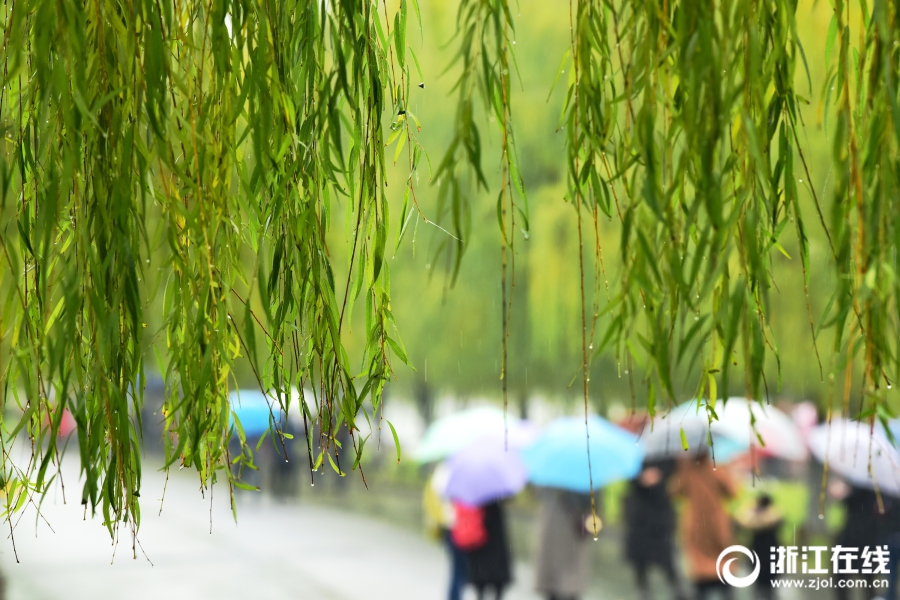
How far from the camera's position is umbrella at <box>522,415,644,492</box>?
2.32 meters

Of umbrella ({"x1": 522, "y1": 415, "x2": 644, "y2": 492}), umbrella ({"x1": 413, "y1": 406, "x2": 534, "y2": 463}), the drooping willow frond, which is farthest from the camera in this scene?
umbrella ({"x1": 413, "y1": 406, "x2": 534, "y2": 463})

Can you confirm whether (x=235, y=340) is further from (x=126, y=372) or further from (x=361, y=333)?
(x=361, y=333)

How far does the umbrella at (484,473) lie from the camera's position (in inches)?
93.9

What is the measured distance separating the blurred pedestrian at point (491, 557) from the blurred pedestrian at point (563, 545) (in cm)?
11

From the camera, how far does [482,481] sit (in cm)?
238

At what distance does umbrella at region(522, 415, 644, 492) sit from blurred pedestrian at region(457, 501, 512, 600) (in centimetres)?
17

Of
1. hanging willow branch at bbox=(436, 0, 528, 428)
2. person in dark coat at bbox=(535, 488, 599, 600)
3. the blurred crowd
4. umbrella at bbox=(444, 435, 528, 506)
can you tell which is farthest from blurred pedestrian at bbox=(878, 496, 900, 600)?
hanging willow branch at bbox=(436, 0, 528, 428)

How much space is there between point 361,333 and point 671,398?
190cm

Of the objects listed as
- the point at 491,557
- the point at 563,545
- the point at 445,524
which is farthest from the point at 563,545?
the point at 445,524

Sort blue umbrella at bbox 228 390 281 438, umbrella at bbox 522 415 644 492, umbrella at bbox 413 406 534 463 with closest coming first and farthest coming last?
umbrella at bbox 522 415 644 492 → umbrella at bbox 413 406 534 463 → blue umbrella at bbox 228 390 281 438

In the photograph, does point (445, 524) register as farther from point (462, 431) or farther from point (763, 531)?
point (763, 531)

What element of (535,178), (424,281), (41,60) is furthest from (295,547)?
(41,60)

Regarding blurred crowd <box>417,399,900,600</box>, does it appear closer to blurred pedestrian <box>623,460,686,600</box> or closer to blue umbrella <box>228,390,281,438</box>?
blurred pedestrian <box>623,460,686,600</box>

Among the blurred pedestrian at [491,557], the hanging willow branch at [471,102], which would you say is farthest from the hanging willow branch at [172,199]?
the blurred pedestrian at [491,557]
